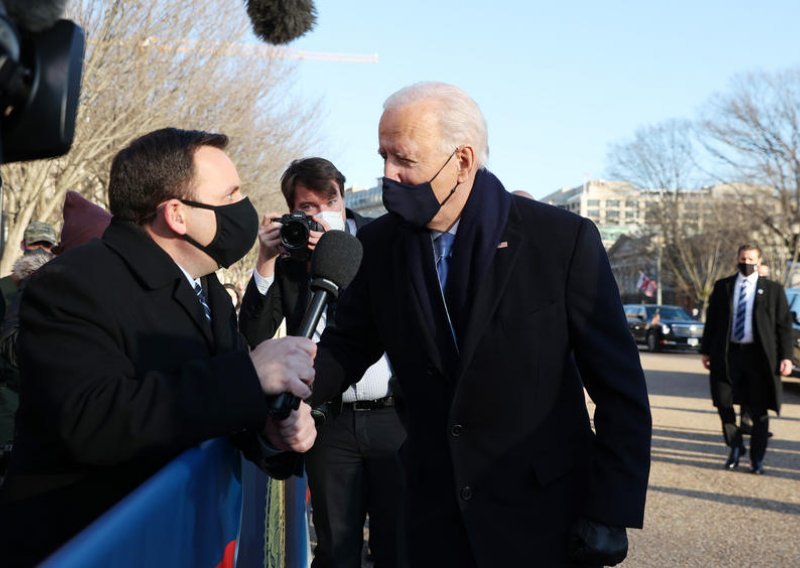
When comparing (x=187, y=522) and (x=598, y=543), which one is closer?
(x=187, y=522)

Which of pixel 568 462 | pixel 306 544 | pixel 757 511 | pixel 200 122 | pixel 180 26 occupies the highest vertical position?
pixel 180 26

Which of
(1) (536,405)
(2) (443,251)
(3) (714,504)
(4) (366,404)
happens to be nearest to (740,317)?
(3) (714,504)

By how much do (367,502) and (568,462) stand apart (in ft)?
5.03

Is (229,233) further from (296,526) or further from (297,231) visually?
(296,526)

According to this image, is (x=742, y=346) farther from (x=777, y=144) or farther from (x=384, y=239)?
(x=777, y=144)

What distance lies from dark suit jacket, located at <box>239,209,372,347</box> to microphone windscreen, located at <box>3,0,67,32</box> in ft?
8.76

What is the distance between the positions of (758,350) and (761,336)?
0.55ft

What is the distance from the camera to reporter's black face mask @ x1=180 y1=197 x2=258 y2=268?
2.67 meters

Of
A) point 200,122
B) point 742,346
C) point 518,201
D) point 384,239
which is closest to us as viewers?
point 518,201

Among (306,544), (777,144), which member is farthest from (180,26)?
(777,144)

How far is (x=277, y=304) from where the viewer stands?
415 centimetres

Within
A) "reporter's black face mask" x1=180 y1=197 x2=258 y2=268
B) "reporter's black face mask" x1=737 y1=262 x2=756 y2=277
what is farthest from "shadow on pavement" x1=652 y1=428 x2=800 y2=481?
"reporter's black face mask" x1=180 y1=197 x2=258 y2=268

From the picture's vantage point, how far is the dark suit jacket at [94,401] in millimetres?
2020

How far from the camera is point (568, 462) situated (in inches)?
104
